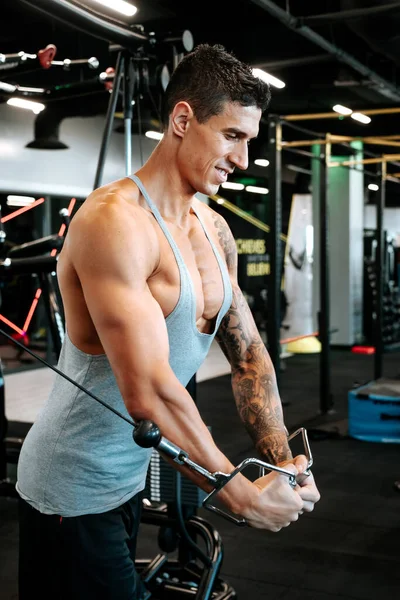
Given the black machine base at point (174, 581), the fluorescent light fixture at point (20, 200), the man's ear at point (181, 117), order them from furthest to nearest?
the fluorescent light fixture at point (20, 200), the black machine base at point (174, 581), the man's ear at point (181, 117)

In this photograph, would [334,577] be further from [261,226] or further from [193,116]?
[261,226]

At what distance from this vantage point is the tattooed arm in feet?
5.23

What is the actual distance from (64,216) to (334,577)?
2056 mm

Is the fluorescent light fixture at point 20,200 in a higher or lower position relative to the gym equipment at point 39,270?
higher

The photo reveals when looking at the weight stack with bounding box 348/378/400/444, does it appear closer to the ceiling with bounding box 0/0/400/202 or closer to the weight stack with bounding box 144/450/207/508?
the ceiling with bounding box 0/0/400/202

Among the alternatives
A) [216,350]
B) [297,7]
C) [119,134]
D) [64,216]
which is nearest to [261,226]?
[216,350]

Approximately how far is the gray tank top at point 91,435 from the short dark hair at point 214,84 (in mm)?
195

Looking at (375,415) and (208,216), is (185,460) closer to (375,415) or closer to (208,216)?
(208,216)

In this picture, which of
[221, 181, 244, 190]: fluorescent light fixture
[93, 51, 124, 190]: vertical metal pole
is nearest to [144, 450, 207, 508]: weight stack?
[93, 51, 124, 190]: vertical metal pole

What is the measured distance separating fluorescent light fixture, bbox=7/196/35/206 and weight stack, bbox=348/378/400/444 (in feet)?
14.4

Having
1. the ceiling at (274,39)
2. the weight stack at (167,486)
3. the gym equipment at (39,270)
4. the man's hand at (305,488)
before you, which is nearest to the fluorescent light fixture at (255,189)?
the ceiling at (274,39)

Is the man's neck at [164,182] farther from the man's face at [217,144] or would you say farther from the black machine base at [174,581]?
the black machine base at [174,581]

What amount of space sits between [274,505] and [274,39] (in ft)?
19.7

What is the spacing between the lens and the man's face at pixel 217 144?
4.41 feet
